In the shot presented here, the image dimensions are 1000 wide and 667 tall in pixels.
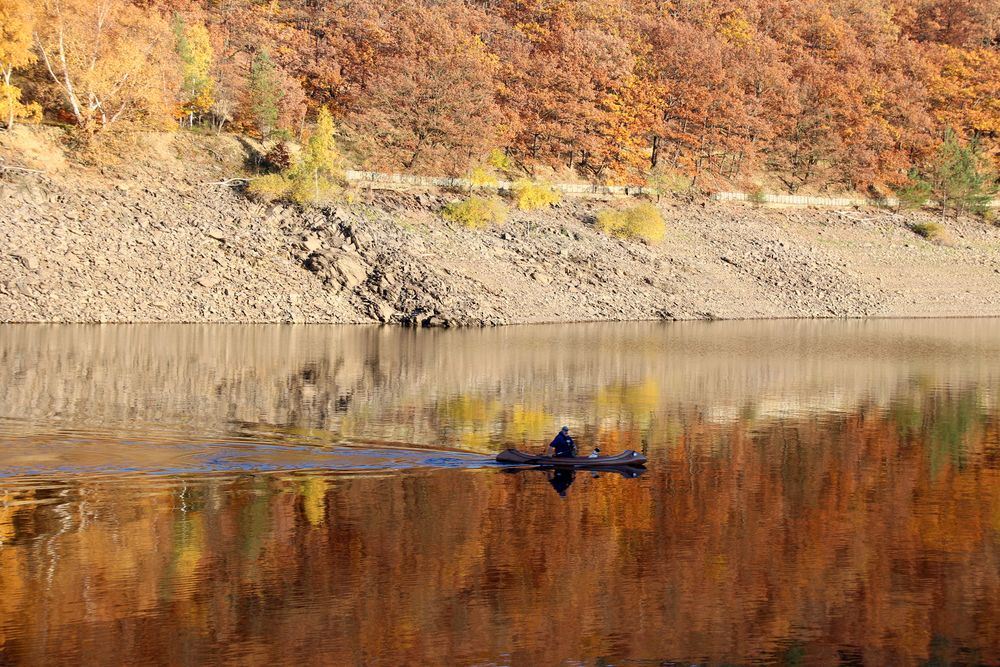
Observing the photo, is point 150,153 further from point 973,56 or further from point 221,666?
point 973,56

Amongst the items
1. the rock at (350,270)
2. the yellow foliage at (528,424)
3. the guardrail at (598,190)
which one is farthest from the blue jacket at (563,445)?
the guardrail at (598,190)

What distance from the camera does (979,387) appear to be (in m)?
49.9

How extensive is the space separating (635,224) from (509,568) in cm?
7482

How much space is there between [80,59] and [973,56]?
95061mm

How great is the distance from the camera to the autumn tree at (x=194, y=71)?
93.9 metres

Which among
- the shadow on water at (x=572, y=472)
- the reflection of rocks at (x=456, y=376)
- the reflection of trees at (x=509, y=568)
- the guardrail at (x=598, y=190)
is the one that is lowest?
the reflection of trees at (x=509, y=568)

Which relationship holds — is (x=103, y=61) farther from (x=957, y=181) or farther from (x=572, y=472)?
(x=957, y=181)

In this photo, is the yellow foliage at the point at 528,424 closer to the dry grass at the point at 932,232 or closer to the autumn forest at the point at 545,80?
the autumn forest at the point at 545,80

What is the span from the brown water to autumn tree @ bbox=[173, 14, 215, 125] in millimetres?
48183

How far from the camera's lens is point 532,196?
95812 millimetres

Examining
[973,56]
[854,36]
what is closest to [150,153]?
[854,36]

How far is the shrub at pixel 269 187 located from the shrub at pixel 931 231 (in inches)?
2335

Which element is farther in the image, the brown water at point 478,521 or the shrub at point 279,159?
the shrub at point 279,159

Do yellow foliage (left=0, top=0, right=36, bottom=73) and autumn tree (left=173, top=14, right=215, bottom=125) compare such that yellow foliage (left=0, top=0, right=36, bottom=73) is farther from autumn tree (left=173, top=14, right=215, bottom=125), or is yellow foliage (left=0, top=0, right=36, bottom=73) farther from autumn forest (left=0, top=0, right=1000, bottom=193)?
autumn tree (left=173, top=14, right=215, bottom=125)
